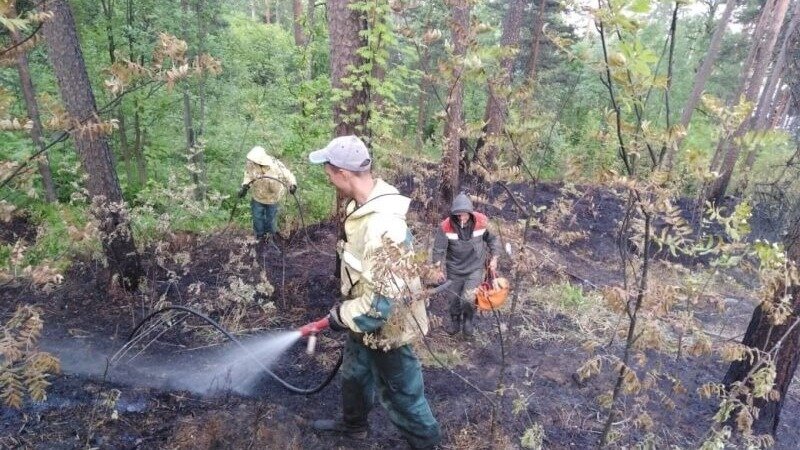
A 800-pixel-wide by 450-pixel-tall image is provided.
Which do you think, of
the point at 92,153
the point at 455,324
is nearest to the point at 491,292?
the point at 455,324

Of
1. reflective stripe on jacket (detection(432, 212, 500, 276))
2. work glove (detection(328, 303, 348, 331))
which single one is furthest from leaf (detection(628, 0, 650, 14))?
reflective stripe on jacket (detection(432, 212, 500, 276))

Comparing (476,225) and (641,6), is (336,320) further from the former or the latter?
(476,225)

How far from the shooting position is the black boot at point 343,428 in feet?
12.9

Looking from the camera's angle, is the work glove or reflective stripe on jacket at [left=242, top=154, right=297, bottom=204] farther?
reflective stripe on jacket at [left=242, top=154, right=297, bottom=204]

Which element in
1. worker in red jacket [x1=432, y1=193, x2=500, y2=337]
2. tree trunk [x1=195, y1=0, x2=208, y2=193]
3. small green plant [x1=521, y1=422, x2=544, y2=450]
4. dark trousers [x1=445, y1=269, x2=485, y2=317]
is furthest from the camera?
tree trunk [x1=195, y1=0, x2=208, y2=193]

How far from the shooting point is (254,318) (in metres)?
5.91

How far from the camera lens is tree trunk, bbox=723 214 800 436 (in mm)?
4207

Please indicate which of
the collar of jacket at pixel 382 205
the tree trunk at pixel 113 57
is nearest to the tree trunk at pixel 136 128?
the tree trunk at pixel 113 57

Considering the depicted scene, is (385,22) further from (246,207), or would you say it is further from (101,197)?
(246,207)

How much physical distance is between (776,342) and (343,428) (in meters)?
3.99

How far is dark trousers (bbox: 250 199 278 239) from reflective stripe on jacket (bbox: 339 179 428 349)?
493cm

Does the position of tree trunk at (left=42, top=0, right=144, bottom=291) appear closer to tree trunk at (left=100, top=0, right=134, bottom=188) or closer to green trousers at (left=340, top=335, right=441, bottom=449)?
green trousers at (left=340, top=335, right=441, bottom=449)

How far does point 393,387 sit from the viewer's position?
347 cm

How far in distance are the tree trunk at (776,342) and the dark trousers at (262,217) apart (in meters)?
6.51
